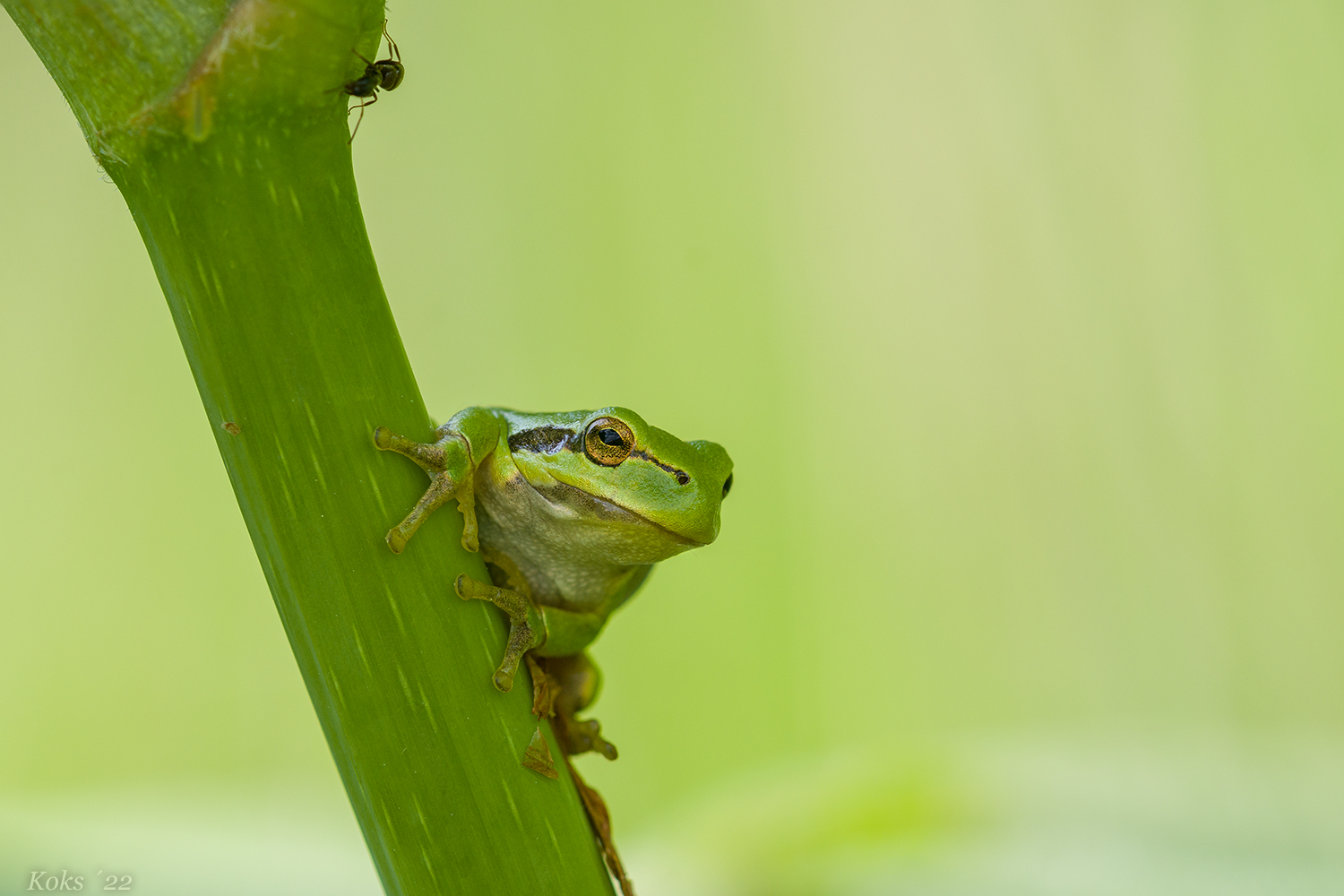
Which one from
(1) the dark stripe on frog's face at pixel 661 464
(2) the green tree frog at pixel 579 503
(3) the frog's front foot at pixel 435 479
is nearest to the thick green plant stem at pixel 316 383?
(3) the frog's front foot at pixel 435 479

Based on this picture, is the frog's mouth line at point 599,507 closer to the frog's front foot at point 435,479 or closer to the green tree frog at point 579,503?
the green tree frog at point 579,503

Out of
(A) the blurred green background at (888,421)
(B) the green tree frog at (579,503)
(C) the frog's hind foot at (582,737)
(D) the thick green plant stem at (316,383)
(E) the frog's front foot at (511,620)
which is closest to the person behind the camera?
(D) the thick green plant stem at (316,383)

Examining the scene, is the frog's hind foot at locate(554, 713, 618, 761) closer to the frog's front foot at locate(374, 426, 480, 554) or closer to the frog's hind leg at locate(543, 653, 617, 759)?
the frog's hind leg at locate(543, 653, 617, 759)

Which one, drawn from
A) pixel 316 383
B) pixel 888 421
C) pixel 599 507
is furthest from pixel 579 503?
pixel 888 421

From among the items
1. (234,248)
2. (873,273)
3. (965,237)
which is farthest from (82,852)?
(965,237)

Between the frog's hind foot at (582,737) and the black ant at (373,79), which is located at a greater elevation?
the black ant at (373,79)

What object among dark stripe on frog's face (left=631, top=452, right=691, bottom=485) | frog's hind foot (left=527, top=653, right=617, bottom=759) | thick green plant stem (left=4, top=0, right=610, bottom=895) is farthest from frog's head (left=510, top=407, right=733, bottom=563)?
thick green plant stem (left=4, top=0, right=610, bottom=895)

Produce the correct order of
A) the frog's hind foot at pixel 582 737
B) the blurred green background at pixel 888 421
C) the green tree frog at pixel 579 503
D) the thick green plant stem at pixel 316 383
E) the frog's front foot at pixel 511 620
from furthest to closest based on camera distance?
1. the blurred green background at pixel 888 421
2. the frog's hind foot at pixel 582 737
3. the green tree frog at pixel 579 503
4. the frog's front foot at pixel 511 620
5. the thick green plant stem at pixel 316 383
